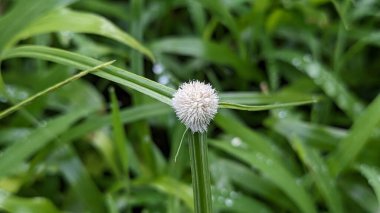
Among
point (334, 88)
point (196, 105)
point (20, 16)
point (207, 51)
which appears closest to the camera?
point (196, 105)

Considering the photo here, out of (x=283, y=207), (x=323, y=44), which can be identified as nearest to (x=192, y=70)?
(x=323, y=44)

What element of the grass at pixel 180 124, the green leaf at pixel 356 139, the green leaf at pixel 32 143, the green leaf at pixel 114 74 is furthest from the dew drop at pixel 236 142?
the green leaf at pixel 114 74

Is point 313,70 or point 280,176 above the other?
point 313,70

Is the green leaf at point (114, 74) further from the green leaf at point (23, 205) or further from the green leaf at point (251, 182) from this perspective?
the green leaf at point (251, 182)

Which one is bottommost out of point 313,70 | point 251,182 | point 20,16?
point 251,182

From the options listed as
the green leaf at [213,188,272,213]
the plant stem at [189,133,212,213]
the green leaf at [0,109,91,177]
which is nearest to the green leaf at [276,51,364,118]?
the green leaf at [213,188,272,213]

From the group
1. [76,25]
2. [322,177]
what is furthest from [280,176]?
[76,25]

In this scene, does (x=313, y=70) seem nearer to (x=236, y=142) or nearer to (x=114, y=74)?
(x=236, y=142)
